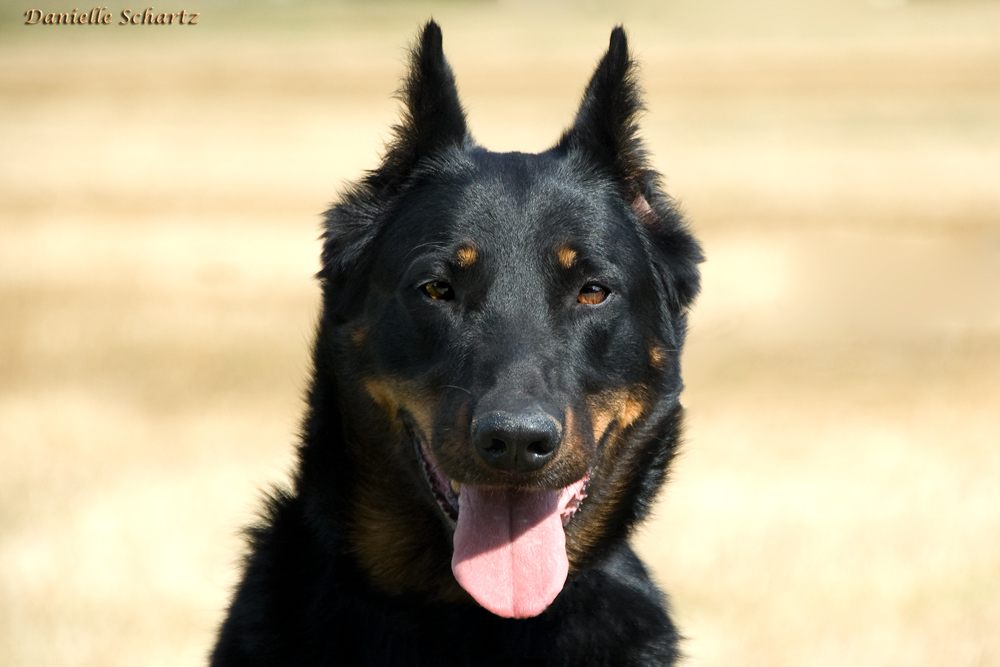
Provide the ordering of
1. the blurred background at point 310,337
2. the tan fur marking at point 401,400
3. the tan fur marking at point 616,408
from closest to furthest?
the tan fur marking at point 401,400, the tan fur marking at point 616,408, the blurred background at point 310,337

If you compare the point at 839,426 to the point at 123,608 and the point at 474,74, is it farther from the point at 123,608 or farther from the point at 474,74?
the point at 474,74

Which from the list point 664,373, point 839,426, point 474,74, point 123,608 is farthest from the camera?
point 474,74

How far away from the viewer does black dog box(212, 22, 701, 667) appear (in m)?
3.43

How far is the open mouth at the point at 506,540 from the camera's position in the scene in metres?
3.38

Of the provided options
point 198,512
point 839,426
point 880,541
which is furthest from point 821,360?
point 198,512

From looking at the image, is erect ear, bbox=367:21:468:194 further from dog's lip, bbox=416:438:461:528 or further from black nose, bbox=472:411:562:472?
black nose, bbox=472:411:562:472

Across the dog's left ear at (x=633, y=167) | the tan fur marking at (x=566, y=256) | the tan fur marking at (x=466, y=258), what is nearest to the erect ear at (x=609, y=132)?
the dog's left ear at (x=633, y=167)

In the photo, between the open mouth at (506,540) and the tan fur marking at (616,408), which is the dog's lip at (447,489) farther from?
the tan fur marking at (616,408)

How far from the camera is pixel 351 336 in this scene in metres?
3.80

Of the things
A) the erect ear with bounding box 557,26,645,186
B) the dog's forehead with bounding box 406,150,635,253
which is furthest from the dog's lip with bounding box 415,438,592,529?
the erect ear with bounding box 557,26,645,186

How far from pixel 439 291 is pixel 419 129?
2.28 ft

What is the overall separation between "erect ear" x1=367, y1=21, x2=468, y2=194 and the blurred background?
0.40ft

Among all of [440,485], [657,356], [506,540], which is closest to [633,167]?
[657,356]

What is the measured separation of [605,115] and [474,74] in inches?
1019
